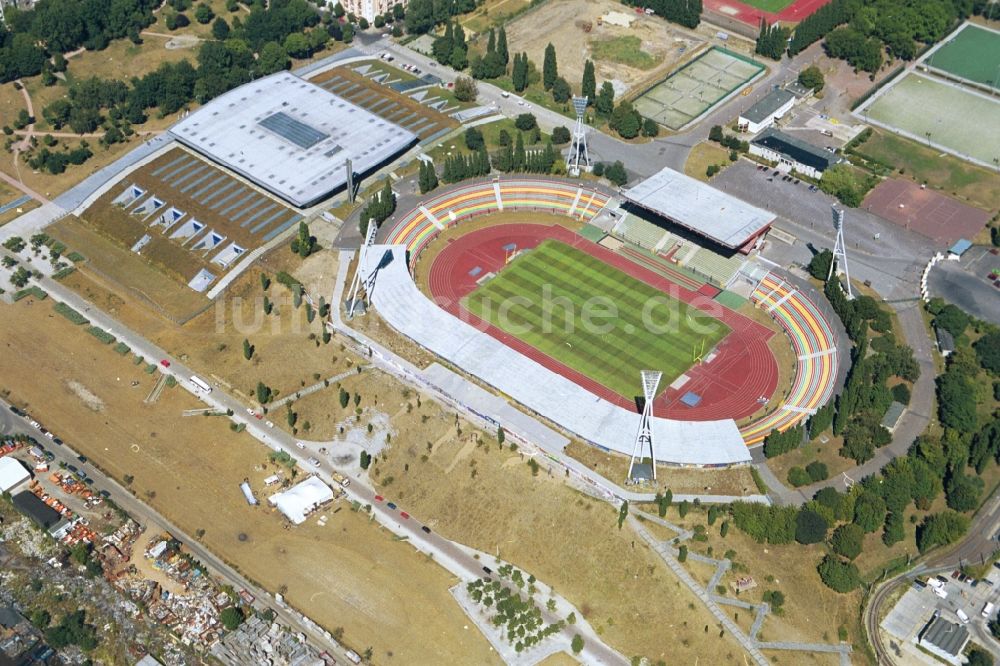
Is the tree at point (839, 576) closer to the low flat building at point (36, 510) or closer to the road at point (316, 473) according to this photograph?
the road at point (316, 473)

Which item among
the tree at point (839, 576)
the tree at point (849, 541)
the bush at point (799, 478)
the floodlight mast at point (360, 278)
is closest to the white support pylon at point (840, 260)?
the bush at point (799, 478)

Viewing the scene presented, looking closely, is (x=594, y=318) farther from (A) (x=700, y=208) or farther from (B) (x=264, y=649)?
(B) (x=264, y=649)

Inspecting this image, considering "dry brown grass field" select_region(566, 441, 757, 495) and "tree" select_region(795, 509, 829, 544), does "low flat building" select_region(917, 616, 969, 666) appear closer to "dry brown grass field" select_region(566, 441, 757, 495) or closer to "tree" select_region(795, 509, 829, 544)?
"tree" select_region(795, 509, 829, 544)

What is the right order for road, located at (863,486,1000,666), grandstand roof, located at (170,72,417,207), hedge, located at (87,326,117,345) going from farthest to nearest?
grandstand roof, located at (170,72,417,207)
hedge, located at (87,326,117,345)
road, located at (863,486,1000,666)

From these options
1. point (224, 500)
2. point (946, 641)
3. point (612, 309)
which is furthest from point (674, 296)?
point (224, 500)

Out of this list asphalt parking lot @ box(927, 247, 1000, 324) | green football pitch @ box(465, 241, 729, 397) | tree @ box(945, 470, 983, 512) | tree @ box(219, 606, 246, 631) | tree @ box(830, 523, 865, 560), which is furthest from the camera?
asphalt parking lot @ box(927, 247, 1000, 324)

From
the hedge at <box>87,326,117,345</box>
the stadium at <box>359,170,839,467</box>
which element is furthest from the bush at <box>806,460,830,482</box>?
the hedge at <box>87,326,117,345</box>
